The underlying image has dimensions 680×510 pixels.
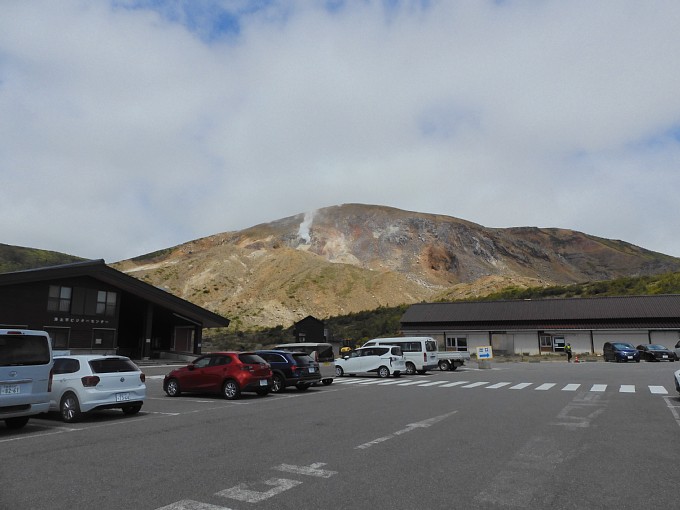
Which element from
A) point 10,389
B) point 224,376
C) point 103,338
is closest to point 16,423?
point 10,389

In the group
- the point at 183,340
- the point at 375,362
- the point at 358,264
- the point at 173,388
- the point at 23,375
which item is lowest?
the point at 173,388

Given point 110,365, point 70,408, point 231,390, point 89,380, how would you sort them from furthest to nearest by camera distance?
point 231,390 → point 110,365 → point 70,408 → point 89,380

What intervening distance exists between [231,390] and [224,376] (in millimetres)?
516

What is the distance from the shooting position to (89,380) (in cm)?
1166

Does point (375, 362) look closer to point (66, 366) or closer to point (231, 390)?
point (231, 390)


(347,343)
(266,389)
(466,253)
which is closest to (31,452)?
(266,389)

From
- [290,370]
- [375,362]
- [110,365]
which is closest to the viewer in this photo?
[110,365]

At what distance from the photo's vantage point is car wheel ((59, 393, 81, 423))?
464 inches

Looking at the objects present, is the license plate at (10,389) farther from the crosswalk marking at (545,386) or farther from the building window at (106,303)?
the building window at (106,303)

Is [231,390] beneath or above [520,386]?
above

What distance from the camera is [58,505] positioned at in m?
5.54

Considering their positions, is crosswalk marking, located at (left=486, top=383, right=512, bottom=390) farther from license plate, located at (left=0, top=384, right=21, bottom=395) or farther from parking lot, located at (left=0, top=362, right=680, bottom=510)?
license plate, located at (left=0, top=384, right=21, bottom=395)

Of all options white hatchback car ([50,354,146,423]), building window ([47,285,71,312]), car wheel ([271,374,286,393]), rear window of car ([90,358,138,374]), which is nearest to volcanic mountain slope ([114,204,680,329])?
building window ([47,285,71,312])

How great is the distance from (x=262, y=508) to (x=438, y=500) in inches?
79.9
